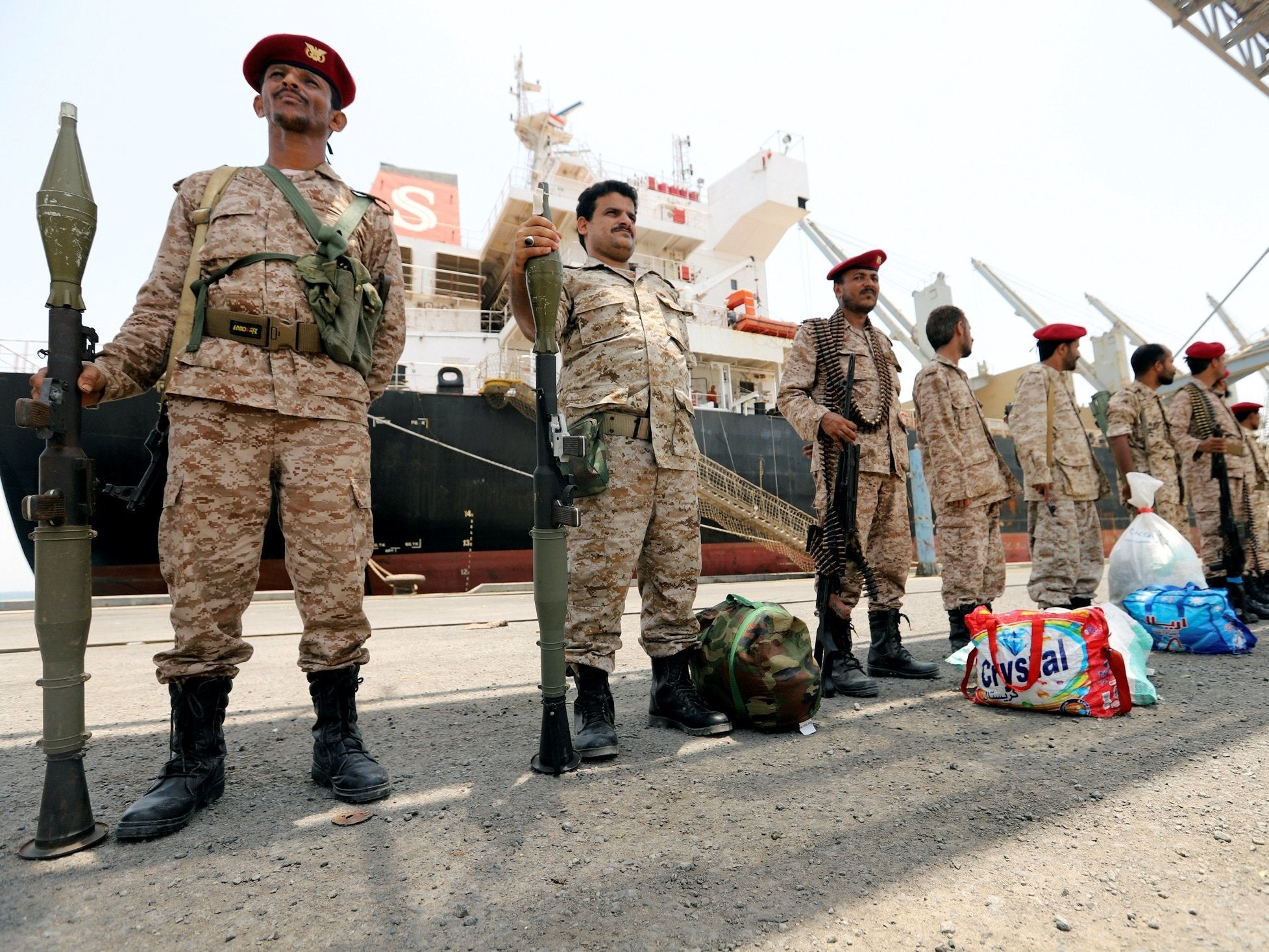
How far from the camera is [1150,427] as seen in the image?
4.37 metres

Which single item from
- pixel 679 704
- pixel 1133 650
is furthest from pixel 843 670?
pixel 1133 650

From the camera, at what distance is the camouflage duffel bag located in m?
1.95

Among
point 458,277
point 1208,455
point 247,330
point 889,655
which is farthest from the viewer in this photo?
point 458,277

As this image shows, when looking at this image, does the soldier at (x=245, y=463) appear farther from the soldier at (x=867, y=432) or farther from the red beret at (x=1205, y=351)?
the red beret at (x=1205, y=351)

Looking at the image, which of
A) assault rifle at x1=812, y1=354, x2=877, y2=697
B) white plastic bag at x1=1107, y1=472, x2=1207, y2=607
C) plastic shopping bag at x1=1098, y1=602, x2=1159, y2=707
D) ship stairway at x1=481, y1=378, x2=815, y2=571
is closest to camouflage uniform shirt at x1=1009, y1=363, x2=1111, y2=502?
white plastic bag at x1=1107, y1=472, x2=1207, y2=607

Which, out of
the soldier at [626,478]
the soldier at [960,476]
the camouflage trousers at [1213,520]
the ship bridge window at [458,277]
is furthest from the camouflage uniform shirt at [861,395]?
the ship bridge window at [458,277]

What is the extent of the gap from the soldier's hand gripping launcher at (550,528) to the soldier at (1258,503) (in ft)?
17.2

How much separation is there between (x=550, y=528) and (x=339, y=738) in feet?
2.36

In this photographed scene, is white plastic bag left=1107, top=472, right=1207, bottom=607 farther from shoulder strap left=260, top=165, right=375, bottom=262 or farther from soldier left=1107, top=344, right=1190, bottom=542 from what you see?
shoulder strap left=260, top=165, right=375, bottom=262

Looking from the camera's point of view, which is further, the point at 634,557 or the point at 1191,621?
the point at 1191,621

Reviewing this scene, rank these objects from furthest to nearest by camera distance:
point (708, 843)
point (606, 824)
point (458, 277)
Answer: point (458, 277)
point (606, 824)
point (708, 843)

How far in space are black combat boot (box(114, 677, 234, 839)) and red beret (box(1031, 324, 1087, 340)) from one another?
A: 4.02m

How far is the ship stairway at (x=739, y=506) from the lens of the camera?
32.0ft

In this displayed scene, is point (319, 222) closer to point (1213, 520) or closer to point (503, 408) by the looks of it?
point (1213, 520)
